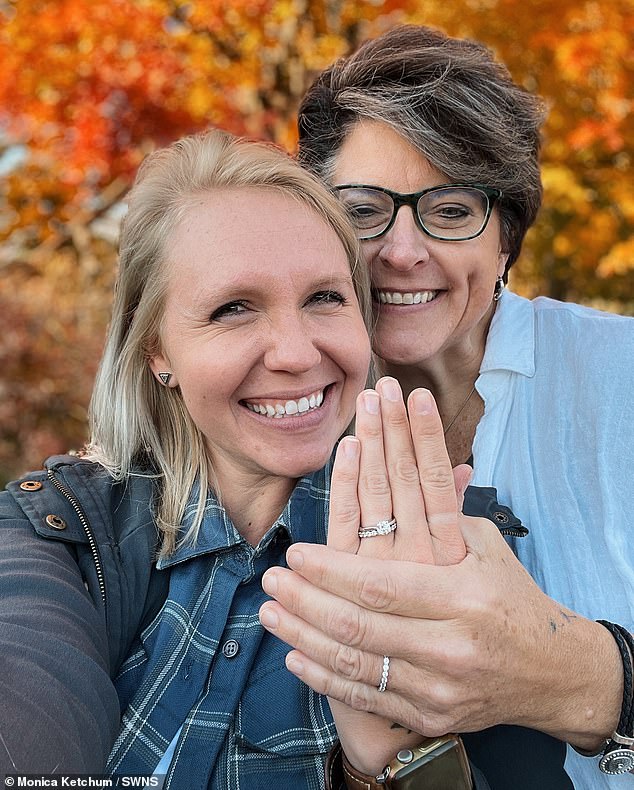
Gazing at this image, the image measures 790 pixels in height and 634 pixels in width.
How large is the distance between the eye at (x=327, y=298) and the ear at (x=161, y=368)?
382 mm

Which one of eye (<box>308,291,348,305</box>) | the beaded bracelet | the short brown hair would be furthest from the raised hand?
the short brown hair

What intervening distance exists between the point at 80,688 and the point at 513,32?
16.7 ft

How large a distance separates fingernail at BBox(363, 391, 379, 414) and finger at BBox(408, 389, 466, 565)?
6cm

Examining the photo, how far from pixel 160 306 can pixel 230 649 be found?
78 centimetres

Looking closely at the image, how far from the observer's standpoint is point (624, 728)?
1.77 metres

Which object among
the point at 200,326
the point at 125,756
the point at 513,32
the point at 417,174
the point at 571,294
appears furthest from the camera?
the point at 571,294

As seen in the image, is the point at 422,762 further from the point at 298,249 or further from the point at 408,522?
the point at 298,249

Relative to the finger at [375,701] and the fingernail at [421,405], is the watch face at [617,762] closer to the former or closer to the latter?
the finger at [375,701]

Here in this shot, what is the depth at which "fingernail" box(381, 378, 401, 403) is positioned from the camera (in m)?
1.59

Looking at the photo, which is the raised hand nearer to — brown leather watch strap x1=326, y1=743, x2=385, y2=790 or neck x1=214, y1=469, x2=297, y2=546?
brown leather watch strap x1=326, y1=743, x2=385, y2=790

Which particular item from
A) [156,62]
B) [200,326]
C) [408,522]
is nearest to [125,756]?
[408,522]

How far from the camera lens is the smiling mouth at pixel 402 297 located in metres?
2.70

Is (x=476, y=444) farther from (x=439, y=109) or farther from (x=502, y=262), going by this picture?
(x=439, y=109)

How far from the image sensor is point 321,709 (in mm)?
1883
